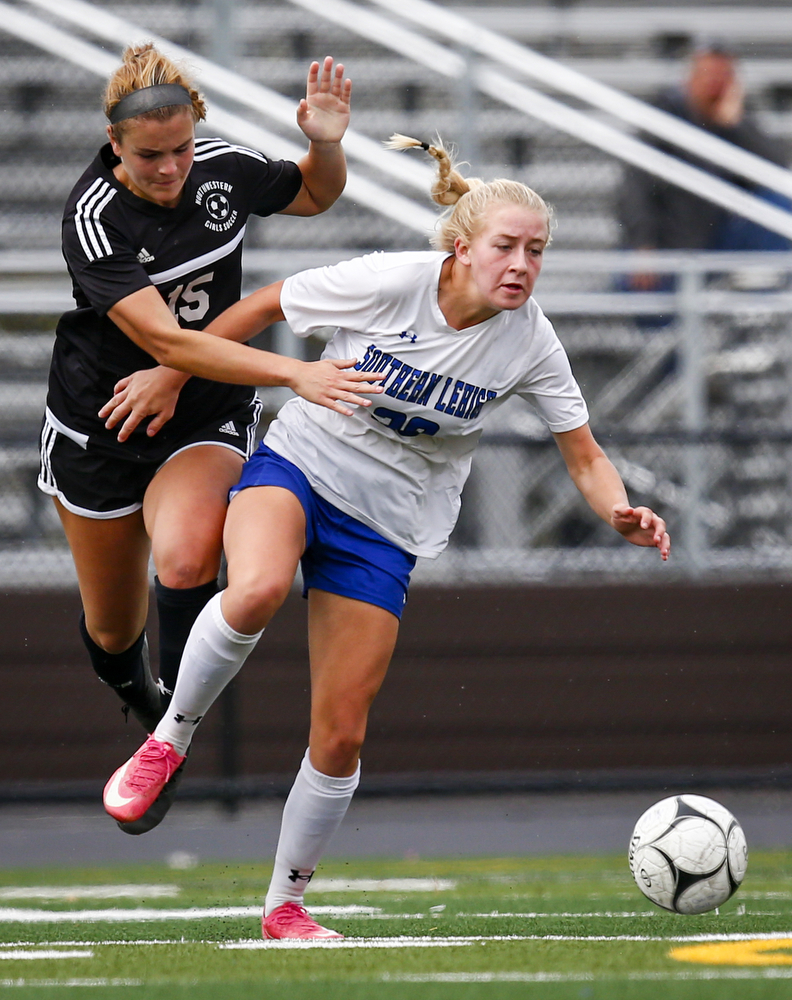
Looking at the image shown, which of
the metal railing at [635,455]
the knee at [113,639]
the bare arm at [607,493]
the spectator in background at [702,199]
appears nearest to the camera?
the bare arm at [607,493]

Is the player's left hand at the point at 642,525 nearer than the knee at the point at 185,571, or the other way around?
the player's left hand at the point at 642,525

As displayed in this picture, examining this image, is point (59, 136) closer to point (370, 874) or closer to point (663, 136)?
point (663, 136)

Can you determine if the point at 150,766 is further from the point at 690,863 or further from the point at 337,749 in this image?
the point at 690,863

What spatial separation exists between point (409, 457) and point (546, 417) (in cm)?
46

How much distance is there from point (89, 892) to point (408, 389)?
113 inches

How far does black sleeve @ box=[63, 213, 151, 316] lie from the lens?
4.11m

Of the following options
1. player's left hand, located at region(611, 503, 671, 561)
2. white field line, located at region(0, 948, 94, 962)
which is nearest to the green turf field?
white field line, located at region(0, 948, 94, 962)

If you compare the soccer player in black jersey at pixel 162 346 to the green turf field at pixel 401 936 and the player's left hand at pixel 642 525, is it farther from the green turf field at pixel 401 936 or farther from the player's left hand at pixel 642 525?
the player's left hand at pixel 642 525

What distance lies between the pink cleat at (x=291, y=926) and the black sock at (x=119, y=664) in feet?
3.19

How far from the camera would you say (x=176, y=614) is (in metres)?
4.45

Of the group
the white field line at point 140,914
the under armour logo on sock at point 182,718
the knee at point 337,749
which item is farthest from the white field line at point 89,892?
the under armour logo on sock at point 182,718

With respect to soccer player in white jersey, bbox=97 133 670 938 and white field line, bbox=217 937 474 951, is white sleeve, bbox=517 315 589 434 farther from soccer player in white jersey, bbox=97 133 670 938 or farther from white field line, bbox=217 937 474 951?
white field line, bbox=217 937 474 951

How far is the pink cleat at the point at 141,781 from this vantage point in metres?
4.05

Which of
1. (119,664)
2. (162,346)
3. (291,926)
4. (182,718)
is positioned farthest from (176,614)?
(291,926)
